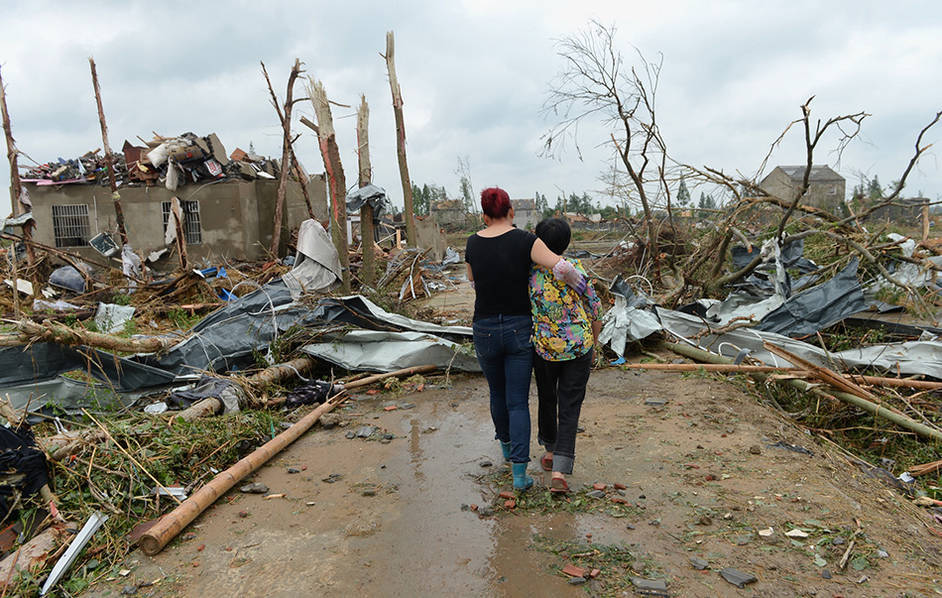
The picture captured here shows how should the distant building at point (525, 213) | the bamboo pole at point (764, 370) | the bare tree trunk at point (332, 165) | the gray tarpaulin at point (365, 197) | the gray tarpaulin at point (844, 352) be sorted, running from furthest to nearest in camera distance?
the distant building at point (525, 213), the gray tarpaulin at point (365, 197), the bare tree trunk at point (332, 165), the gray tarpaulin at point (844, 352), the bamboo pole at point (764, 370)

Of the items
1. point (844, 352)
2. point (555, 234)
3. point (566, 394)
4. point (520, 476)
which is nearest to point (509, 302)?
point (555, 234)

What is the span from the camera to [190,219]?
15.4 meters

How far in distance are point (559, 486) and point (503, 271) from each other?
3.93 feet

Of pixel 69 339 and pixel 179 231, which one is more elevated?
pixel 179 231

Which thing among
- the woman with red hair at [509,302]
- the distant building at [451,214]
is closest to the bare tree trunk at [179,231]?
the woman with red hair at [509,302]

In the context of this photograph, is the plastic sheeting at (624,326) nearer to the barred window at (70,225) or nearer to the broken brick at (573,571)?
the broken brick at (573,571)

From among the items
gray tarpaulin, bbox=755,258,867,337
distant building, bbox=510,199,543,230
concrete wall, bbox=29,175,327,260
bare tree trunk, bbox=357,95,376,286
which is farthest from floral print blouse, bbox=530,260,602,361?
distant building, bbox=510,199,543,230

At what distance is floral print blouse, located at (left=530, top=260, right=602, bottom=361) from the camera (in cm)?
318

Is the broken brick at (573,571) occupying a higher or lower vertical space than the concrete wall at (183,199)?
lower

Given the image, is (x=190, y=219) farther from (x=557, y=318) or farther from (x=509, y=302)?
(x=557, y=318)

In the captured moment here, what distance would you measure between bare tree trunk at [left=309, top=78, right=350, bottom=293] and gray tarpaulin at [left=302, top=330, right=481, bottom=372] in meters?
2.29

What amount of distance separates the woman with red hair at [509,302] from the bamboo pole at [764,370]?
292 centimetres

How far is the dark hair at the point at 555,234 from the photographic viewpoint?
3270 millimetres

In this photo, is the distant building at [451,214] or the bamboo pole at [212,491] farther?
the distant building at [451,214]
